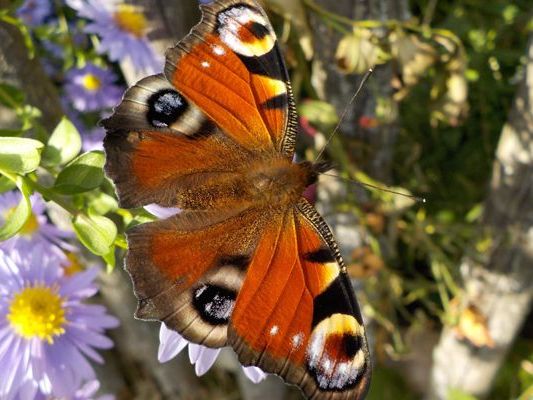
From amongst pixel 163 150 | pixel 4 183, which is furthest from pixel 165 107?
pixel 4 183

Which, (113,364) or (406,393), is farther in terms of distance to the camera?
(406,393)

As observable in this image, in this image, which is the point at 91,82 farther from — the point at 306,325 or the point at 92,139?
the point at 306,325

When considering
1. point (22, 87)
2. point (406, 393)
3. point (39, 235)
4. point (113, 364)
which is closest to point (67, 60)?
point (22, 87)

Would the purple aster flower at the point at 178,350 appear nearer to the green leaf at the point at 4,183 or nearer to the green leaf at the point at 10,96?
the green leaf at the point at 4,183

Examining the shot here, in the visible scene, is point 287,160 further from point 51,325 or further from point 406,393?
point 406,393

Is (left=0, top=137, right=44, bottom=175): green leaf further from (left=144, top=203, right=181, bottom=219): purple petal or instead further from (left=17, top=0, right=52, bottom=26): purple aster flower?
(left=17, top=0, right=52, bottom=26): purple aster flower

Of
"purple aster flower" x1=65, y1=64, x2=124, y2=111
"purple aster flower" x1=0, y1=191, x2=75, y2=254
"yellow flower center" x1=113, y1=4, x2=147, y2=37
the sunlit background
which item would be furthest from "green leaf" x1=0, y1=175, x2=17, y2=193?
"purple aster flower" x1=65, y1=64, x2=124, y2=111
